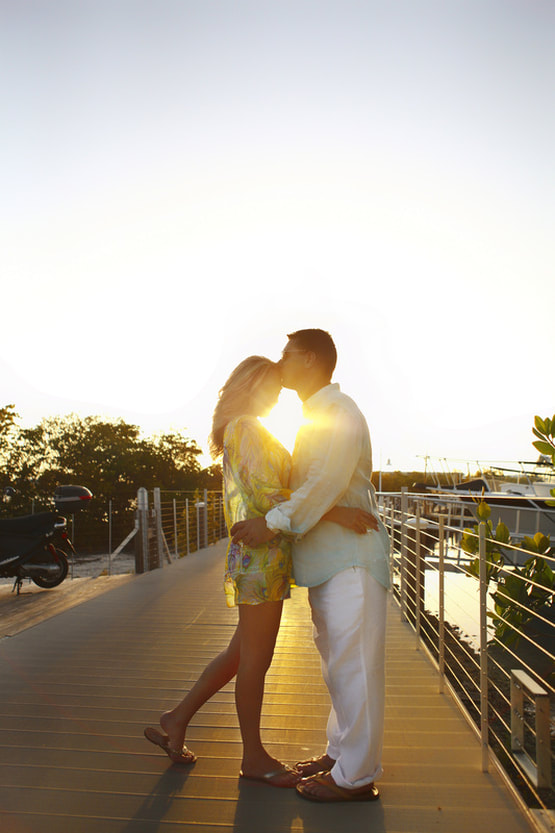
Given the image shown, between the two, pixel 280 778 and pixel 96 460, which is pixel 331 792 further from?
pixel 96 460

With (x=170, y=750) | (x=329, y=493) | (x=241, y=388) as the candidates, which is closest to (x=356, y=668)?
(x=329, y=493)

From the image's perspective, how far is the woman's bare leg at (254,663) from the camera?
225 cm

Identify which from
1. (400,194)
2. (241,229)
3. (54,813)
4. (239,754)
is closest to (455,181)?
(400,194)

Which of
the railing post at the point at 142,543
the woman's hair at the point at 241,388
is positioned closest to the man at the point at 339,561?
the woman's hair at the point at 241,388

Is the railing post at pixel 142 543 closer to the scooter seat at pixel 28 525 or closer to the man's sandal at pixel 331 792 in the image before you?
the scooter seat at pixel 28 525

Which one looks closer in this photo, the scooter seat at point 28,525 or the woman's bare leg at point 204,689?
the woman's bare leg at point 204,689

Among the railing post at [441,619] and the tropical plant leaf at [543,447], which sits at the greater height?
the tropical plant leaf at [543,447]

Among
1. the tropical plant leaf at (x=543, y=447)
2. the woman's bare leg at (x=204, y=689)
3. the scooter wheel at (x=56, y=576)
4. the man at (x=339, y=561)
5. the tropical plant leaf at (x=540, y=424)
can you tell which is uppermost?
the tropical plant leaf at (x=540, y=424)

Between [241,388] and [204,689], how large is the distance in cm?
108

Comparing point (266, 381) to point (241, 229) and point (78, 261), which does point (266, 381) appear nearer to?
point (241, 229)

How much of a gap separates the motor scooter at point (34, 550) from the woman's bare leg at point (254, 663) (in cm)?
513

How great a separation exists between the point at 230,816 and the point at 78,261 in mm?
8712

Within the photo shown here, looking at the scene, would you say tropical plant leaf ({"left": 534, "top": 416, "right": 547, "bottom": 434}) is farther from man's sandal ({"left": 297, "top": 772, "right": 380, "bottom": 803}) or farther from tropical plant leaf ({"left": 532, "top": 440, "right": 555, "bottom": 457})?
man's sandal ({"left": 297, "top": 772, "right": 380, "bottom": 803})

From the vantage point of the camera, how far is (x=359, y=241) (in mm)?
8297
